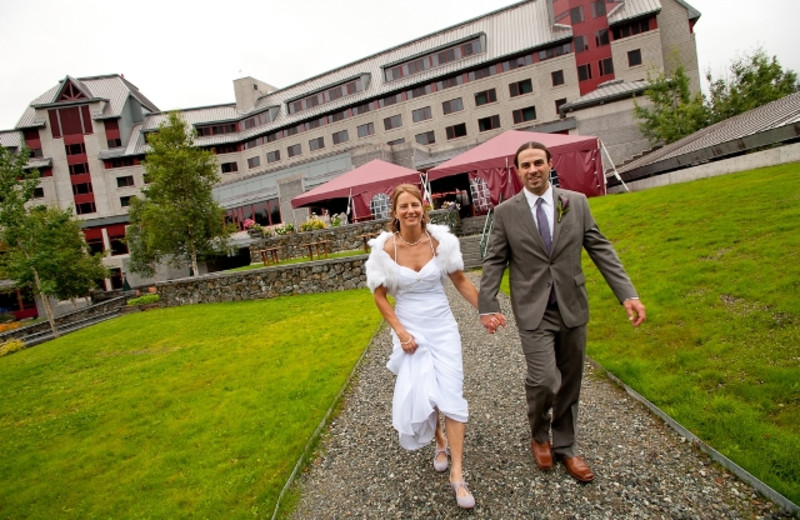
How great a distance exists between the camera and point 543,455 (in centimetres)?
327

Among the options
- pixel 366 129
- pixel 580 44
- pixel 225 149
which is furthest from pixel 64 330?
pixel 580 44

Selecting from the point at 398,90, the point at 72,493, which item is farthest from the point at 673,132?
the point at 72,493

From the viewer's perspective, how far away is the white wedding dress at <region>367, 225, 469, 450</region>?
122 inches

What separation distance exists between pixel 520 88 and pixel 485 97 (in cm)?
335

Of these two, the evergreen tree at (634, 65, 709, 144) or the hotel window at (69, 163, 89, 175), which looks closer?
the evergreen tree at (634, 65, 709, 144)

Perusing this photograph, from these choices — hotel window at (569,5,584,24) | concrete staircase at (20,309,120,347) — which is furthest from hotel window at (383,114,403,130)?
concrete staircase at (20,309,120,347)

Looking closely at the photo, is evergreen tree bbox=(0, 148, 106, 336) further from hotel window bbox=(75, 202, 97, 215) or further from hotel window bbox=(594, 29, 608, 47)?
hotel window bbox=(594, 29, 608, 47)

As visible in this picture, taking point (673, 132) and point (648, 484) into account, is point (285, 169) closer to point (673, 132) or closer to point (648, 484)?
point (673, 132)

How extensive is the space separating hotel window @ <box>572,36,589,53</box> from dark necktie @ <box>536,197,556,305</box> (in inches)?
1670

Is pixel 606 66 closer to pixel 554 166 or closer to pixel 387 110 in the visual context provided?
pixel 387 110

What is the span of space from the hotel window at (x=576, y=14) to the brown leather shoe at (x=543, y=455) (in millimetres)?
44191

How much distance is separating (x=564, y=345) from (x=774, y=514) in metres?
1.50

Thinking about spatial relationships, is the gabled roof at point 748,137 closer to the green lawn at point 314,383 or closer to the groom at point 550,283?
the green lawn at point 314,383

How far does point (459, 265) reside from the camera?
3459 mm
